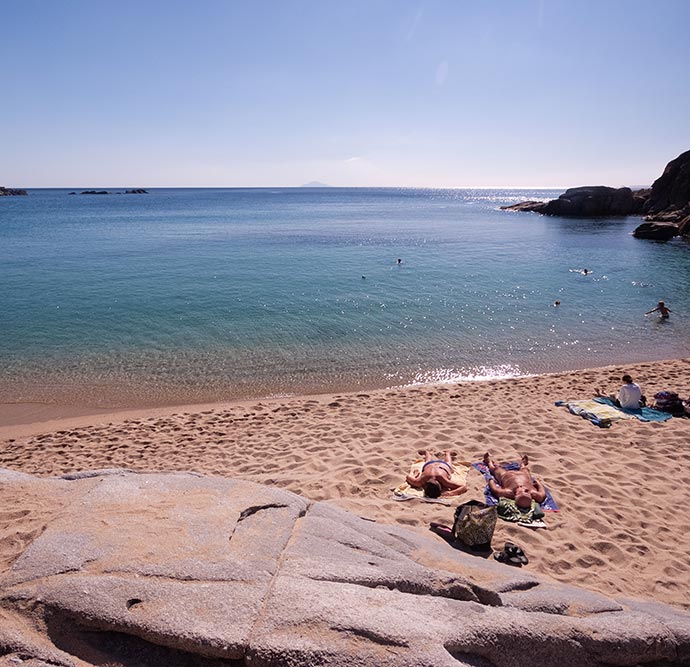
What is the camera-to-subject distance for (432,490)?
6926 millimetres

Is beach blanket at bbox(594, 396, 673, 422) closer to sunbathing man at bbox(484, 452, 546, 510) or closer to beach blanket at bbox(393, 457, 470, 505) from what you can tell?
sunbathing man at bbox(484, 452, 546, 510)

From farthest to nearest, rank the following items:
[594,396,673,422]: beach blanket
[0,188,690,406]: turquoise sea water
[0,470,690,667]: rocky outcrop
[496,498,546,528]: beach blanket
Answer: [0,188,690,406]: turquoise sea water, [594,396,673,422]: beach blanket, [496,498,546,528]: beach blanket, [0,470,690,667]: rocky outcrop

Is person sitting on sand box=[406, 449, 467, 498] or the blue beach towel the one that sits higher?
person sitting on sand box=[406, 449, 467, 498]

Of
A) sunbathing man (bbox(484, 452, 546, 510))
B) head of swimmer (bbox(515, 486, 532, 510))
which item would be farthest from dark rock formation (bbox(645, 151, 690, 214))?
head of swimmer (bbox(515, 486, 532, 510))

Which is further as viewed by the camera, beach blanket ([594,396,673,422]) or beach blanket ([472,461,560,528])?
beach blanket ([594,396,673,422])

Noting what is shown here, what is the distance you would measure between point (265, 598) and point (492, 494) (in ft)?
15.9

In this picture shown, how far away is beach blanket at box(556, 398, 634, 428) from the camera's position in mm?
9539

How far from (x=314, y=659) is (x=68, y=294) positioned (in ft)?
73.7

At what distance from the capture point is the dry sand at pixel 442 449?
233 inches

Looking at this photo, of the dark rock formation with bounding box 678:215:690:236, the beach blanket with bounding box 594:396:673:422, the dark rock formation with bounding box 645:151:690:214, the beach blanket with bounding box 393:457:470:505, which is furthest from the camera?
the dark rock formation with bounding box 645:151:690:214

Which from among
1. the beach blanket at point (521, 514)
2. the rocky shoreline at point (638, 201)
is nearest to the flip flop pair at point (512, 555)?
the beach blanket at point (521, 514)

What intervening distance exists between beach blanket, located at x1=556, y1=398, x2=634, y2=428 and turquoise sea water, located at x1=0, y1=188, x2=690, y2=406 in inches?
129

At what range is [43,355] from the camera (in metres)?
14.3

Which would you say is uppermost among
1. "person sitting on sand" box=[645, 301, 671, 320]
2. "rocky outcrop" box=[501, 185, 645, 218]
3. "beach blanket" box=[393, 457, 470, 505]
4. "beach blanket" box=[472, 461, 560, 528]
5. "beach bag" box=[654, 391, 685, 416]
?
"rocky outcrop" box=[501, 185, 645, 218]
